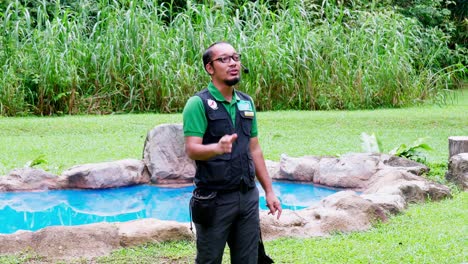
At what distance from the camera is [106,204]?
766cm

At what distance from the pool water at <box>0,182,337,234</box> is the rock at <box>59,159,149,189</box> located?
7cm

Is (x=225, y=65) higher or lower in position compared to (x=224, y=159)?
higher

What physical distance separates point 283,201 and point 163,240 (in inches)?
106

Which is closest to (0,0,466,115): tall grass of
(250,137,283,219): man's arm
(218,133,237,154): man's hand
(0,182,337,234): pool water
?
(0,182,337,234): pool water

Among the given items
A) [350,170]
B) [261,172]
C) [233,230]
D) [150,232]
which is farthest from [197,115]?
[350,170]

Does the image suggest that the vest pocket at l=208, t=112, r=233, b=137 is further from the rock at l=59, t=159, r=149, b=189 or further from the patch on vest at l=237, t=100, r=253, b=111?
the rock at l=59, t=159, r=149, b=189

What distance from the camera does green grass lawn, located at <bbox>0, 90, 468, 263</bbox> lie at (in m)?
5.00

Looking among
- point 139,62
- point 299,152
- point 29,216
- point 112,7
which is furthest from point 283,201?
point 112,7

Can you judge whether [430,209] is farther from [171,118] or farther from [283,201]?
[171,118]

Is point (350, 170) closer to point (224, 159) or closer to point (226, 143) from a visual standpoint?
point (224, 159)

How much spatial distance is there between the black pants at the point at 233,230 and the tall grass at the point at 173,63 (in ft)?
30.1

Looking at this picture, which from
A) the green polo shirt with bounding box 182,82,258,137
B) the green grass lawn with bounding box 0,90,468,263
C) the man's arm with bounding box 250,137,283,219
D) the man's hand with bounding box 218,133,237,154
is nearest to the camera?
the man's hand with bounding box 218,133,237,154

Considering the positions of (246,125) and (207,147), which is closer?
(207,147)

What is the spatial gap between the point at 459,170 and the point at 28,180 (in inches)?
162
